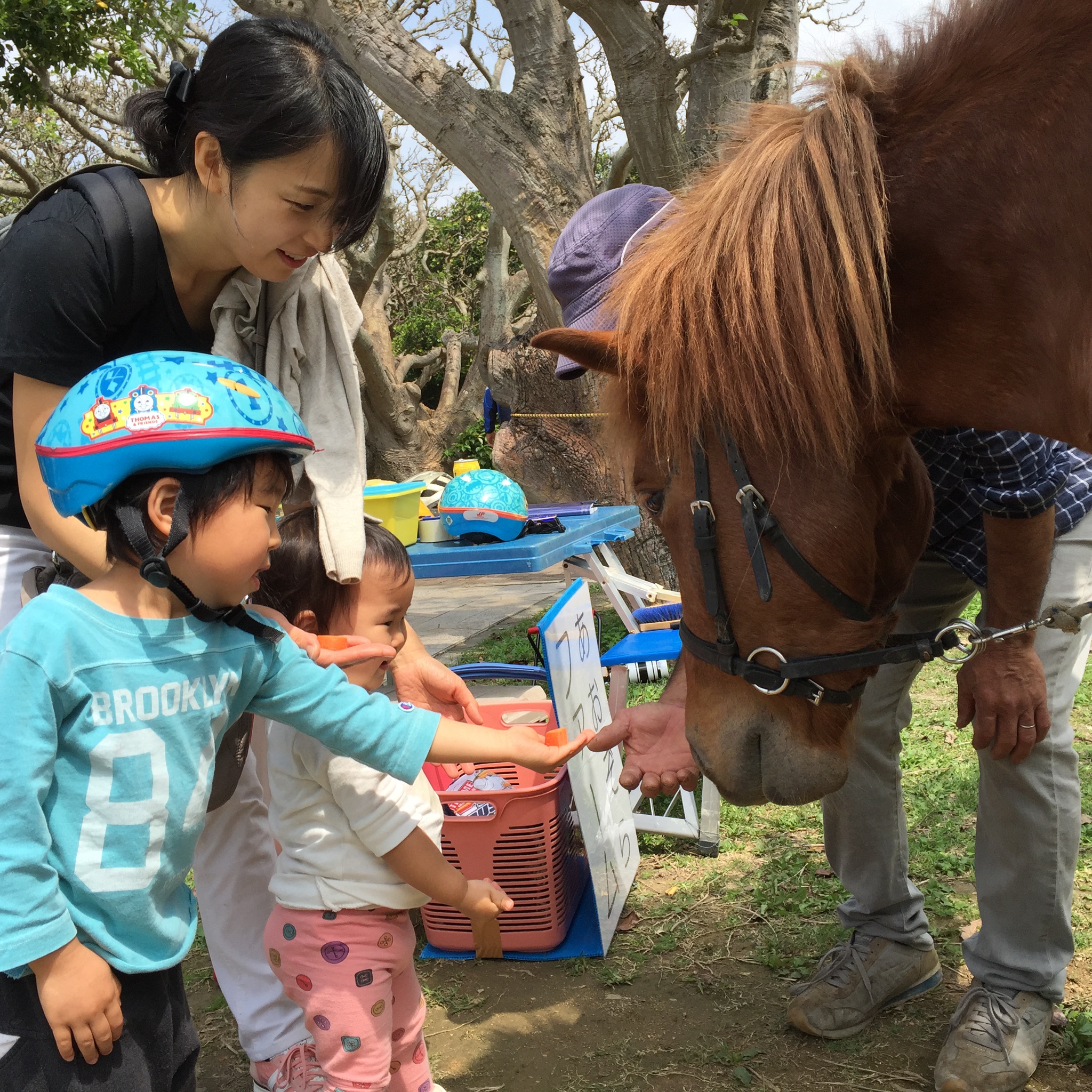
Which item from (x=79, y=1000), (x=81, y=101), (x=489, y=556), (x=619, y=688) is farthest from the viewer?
(x=81, y=101)

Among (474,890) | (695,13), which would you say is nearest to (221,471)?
(474,890)

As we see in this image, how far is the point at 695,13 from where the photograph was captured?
5664 mm

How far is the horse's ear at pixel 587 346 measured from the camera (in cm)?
158

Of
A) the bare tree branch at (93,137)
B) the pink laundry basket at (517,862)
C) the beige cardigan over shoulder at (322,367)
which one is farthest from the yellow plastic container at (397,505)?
the bare tree branch at (93,137)

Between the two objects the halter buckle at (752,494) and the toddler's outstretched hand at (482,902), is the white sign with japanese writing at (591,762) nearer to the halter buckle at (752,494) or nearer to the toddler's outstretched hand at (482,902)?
→ the toddler's outstretched hand at (482,902)

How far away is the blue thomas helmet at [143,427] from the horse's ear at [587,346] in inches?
19.3

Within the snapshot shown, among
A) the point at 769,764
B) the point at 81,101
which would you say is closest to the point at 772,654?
the point at 769,764

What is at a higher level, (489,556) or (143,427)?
(143,427)

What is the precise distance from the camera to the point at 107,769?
132 cm

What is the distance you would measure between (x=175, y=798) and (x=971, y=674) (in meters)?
1.52

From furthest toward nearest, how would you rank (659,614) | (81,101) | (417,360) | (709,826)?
(417,360), (81,101), (659,614), (709,826)

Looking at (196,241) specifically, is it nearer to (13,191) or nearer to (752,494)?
(752,494)

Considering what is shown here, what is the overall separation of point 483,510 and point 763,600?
236 centimetres

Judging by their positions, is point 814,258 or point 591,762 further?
point 591,762
